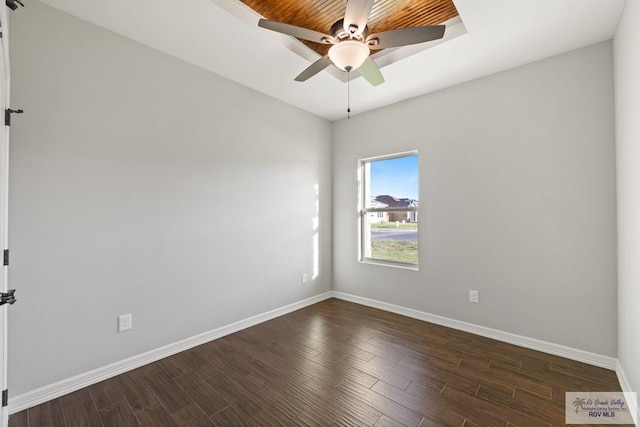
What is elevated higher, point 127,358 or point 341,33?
point 341,33

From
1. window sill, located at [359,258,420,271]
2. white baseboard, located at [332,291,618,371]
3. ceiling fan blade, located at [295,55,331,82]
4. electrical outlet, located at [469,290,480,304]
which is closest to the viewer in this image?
ceiling fan blade, located at [295,55,331,82]

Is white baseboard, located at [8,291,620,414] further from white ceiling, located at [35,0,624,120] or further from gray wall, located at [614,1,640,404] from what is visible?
white ceiling, located at [35,0,624,120]

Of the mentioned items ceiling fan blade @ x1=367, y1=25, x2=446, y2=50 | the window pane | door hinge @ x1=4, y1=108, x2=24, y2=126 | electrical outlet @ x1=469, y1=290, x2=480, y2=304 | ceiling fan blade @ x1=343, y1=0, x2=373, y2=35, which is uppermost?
ceiling fan blade @ x1=343, y1=0, x2=373, y2=35

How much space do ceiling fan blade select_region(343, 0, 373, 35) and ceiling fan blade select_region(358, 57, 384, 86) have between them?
0.38 meters

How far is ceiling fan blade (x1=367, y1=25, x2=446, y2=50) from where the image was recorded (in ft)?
6.01

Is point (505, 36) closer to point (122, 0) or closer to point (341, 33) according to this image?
point (341, 33)

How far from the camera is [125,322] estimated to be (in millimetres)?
2350

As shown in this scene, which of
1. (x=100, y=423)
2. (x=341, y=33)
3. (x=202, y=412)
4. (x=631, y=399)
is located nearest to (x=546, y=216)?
(x=631, y=399)

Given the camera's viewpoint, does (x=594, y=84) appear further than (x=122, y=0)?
Yes

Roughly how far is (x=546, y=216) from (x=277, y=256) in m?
2.82

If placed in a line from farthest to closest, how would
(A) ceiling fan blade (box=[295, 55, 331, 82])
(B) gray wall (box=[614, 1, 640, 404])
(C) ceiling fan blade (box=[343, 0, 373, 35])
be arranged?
(A) ceiling fan blade (box=[295, 55, 331, 82]) → (B) gray wall (box=[614, 1, 640, 404]) → (C) ceiling fan blade (box=[343, 0, 373, 35])

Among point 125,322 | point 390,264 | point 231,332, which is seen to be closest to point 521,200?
point 390,264

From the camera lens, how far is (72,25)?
6.97 feet

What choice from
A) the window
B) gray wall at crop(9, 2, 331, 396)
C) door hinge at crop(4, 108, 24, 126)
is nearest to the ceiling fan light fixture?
gray wall at crop(9, 2, 331, 396)
